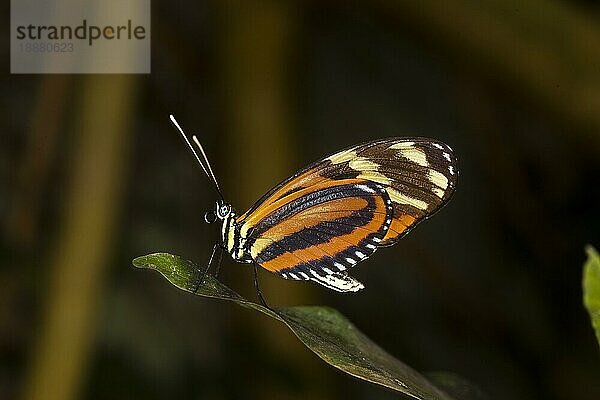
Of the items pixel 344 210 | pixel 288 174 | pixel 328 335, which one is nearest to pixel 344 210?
pixel 344 210

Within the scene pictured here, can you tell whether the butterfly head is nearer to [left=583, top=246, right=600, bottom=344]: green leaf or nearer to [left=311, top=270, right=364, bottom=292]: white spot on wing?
[left=311, top=270, right=364, bottom=292]: white spot on wing

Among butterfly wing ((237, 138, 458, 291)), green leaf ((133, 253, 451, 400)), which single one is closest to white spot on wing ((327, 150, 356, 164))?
butterfly wing ((237, 138, 458, 291))

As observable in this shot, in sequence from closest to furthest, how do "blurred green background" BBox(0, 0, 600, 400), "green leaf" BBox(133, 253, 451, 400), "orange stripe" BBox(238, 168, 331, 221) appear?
"green leaf" BBox(133, 253, 451, 400), "orange stripe" BBox(238, 168, 331, 221), "blurred green background" BBox(0, 0, 600, 400)

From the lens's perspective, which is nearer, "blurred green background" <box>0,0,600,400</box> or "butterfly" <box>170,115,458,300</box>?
"butterfly" <box>170,115,458,300</box>

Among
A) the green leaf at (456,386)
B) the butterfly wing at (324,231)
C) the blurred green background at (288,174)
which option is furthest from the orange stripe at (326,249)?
the blurred green background at (288,174)

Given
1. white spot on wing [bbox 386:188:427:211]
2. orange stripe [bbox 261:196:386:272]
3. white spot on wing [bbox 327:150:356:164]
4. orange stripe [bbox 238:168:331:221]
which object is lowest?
orange stripe [bbox 261:196:386:272]

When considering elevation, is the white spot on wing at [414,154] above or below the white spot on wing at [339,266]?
above

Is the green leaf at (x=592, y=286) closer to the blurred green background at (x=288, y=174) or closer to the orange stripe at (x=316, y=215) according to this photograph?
the orange stripe at (x=316, y=215)

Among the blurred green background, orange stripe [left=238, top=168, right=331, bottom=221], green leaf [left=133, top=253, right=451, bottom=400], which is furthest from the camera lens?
the blurred green background
